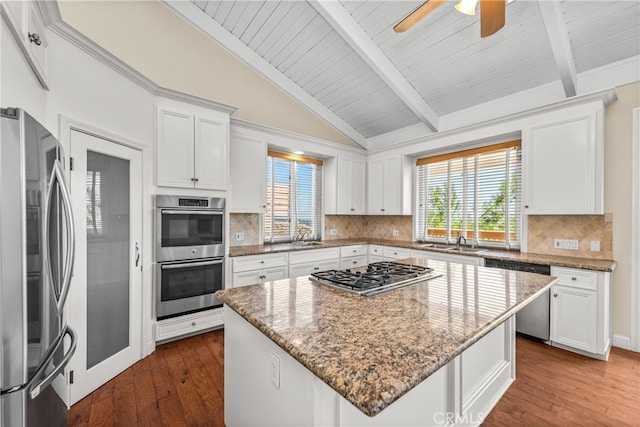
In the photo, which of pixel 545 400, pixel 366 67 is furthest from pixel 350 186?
pixel 545 400

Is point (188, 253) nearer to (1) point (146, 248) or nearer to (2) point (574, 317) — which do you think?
(1) point (146, 248)

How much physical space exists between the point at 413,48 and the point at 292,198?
8.50 ft

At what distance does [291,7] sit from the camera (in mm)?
3152

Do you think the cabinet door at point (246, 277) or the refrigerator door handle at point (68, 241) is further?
the cabinet door at point (246, 277)

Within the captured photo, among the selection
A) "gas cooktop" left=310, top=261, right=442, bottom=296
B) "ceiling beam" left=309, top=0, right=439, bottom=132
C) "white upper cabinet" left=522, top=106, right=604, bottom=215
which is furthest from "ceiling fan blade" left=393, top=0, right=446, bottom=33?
"white upper cabinet" left=522, top=106, right=604, bottom=215

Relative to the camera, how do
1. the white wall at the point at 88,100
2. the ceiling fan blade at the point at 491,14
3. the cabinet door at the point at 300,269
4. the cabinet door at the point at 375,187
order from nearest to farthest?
the white wall at the point at 88,100 → the ceiling fan blade at the point at 491,14 → the cabinet door at the point at 300,269 → the cabinet door at the point at 375,187

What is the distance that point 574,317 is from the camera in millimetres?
2602

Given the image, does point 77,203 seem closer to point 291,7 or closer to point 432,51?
point 291,7

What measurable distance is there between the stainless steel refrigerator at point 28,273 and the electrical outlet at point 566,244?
4281mm

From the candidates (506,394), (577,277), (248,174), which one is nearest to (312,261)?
(248,174)

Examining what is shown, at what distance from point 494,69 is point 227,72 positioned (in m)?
3.39

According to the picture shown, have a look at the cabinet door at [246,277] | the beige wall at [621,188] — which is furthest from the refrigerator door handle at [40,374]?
the beige wall at [621,188]

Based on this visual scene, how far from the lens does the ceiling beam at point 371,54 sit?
9.42ft

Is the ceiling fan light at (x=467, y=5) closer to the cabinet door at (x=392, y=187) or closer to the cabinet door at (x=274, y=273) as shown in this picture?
the cabinet door at (x=392, y=187)
